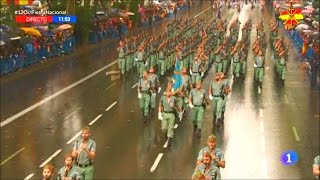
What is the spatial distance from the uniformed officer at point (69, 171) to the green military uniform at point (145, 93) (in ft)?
31.6

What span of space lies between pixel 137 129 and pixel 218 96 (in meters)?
3.07

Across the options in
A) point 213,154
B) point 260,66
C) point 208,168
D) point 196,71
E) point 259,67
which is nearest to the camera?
point 208,168

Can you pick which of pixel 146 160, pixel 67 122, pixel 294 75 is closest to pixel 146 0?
pixel 294 75

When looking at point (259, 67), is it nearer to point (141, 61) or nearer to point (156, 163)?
point (141, 61)

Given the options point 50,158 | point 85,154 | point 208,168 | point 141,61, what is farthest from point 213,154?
point 141,61

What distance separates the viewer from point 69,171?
13.4 meters

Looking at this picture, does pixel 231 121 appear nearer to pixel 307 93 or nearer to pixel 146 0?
pixel 307 93

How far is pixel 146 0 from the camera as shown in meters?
69.6

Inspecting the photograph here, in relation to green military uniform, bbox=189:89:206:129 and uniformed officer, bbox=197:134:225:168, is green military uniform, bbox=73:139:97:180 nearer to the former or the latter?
uniformed officer, bbox=197:134:225:168

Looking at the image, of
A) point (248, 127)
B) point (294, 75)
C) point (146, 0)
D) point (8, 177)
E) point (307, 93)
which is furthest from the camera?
point (146, 0)

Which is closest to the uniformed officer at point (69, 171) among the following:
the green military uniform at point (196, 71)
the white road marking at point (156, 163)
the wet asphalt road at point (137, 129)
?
the wet asphalt road at point (137, 129)

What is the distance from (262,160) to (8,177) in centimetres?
716

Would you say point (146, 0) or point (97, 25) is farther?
point (146, 0)

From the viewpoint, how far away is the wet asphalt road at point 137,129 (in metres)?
18.9
